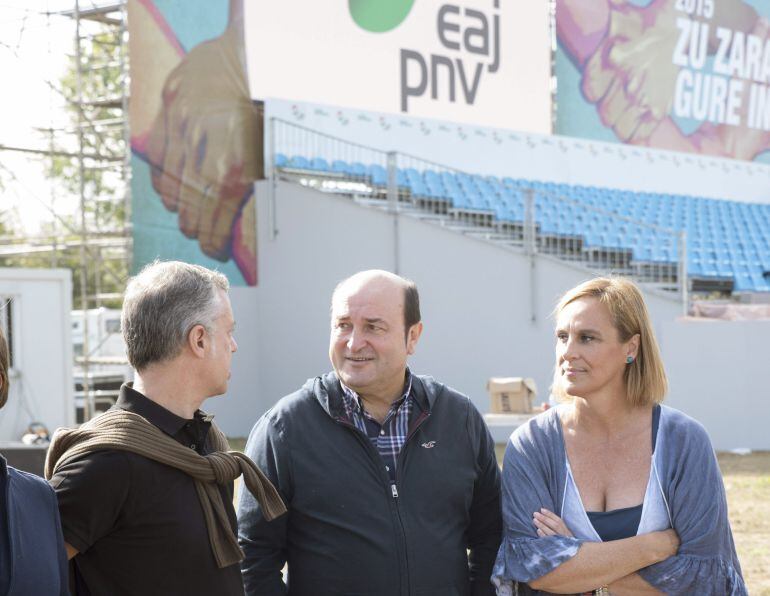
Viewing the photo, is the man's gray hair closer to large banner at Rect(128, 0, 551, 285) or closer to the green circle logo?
large banner at Rect(128, 0, 551, 285)

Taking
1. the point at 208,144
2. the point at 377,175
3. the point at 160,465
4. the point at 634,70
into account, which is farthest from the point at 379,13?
the point at 160,465

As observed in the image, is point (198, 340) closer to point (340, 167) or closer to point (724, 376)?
point (724, 376)

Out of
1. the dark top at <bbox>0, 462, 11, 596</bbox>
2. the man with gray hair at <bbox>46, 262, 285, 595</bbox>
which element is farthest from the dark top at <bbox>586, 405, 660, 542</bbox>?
the dark top at <bbox>0, 462, 11, 596</bbox>

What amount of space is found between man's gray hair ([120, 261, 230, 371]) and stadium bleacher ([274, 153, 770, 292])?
10.5 m

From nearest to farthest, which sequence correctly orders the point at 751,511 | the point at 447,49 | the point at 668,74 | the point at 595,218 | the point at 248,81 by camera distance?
the point at 751,511 < the point at 248,81 < the point at 595,218 < the point at 447,49 < the point at 668,74

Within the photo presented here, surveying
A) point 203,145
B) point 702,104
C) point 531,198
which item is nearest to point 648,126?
point 702,104

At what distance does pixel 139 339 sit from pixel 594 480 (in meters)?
1.21

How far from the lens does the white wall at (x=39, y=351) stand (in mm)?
10180

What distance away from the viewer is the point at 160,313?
2240mm

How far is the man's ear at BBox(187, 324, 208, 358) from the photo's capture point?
226 centimetres

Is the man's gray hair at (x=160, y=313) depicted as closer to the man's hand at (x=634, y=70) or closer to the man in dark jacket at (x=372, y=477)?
the man in dark jacket at (x=372, y=477)

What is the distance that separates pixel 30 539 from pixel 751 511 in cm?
659

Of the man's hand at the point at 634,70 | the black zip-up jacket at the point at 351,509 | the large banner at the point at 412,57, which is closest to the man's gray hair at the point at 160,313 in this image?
the black zip-up jacket at the point at 351,509

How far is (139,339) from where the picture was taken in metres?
2.25
